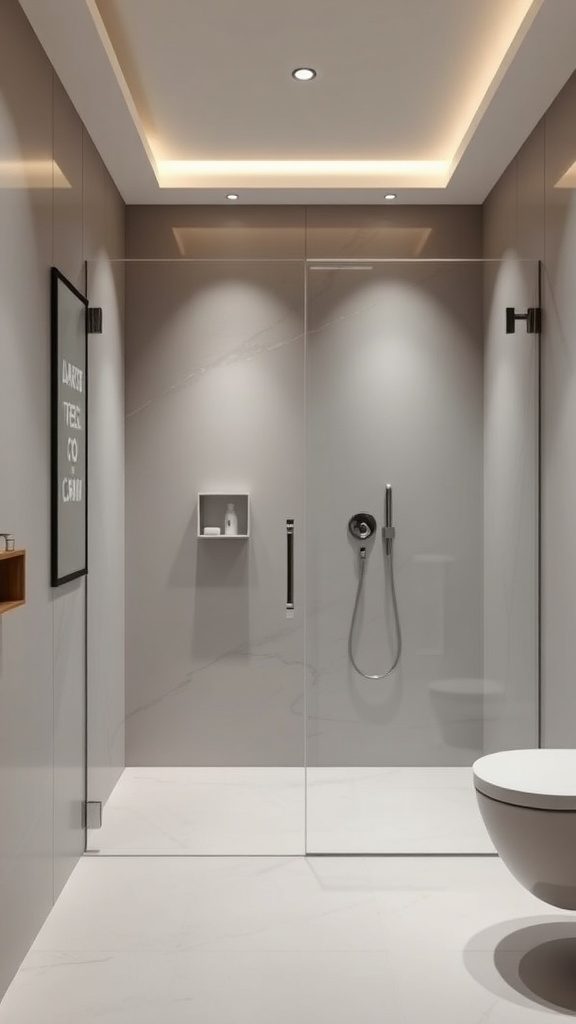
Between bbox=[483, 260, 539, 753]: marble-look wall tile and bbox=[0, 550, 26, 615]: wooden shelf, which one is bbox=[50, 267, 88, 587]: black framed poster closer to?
bbox=[0, 550, 26, 615]: wooden shelf

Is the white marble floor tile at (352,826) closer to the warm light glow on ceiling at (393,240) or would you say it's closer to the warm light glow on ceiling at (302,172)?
the warm light glow on ceiling at (393,240)

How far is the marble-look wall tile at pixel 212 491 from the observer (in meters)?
3.23

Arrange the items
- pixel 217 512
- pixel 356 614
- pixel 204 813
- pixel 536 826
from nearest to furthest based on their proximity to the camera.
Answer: pixel 536 826 < pixel 356 614 < pixel 204 813 < pixel 217 512

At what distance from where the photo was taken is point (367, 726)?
297 centimetres

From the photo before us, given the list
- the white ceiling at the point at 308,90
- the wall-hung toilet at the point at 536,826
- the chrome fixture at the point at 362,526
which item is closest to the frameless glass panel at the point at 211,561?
the chrome fixture at the point at 362,526

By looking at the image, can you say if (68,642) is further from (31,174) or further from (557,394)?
(557,394)

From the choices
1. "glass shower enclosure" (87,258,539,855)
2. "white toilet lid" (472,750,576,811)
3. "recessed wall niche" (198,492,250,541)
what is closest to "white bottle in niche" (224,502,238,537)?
"recessed wall niche" (198,492,250,541)

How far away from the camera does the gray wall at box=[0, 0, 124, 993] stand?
215 centimetres

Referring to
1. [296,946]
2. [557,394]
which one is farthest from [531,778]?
[557,394]

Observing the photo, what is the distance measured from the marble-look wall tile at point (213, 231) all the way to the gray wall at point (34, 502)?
761 mm

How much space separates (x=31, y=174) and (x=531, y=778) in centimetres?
212

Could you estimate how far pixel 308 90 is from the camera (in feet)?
9.90

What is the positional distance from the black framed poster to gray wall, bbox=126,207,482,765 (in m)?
0.31

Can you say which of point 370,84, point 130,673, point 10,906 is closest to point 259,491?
point 130,673
